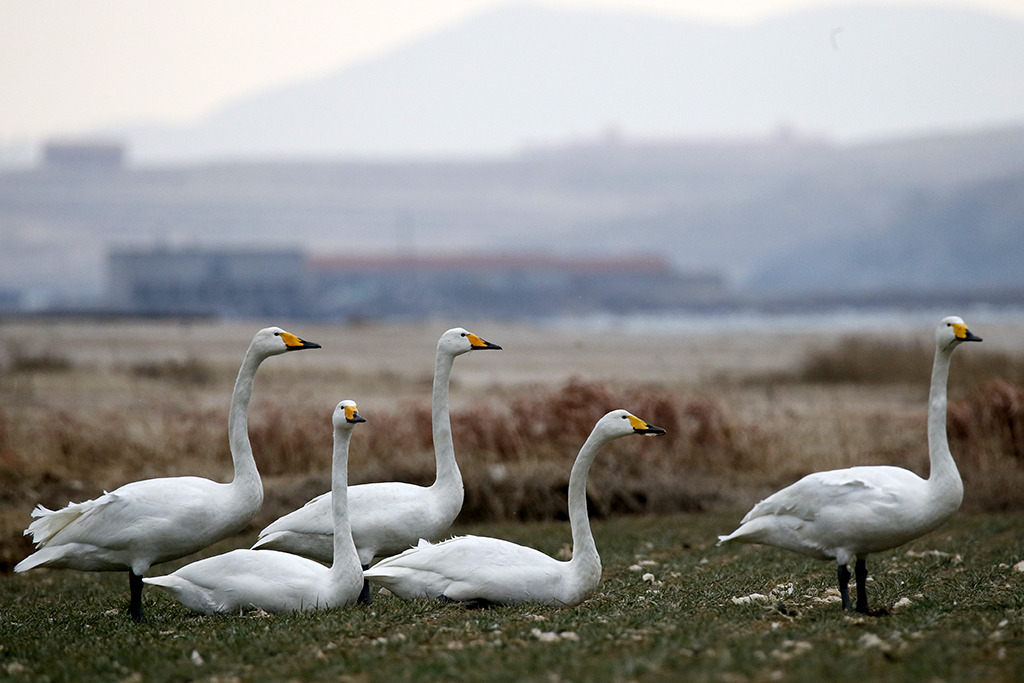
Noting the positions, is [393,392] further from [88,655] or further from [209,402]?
[88,655]

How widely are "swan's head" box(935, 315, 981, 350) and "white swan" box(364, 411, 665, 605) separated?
2146mm

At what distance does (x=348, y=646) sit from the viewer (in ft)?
25.5

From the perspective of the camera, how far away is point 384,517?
399 inches

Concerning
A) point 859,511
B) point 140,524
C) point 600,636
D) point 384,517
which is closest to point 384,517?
point 384,517

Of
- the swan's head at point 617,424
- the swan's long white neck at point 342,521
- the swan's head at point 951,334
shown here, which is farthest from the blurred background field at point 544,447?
the swan's head at point 951,334

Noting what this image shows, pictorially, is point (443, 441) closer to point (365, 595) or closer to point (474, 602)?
point (365, 595)

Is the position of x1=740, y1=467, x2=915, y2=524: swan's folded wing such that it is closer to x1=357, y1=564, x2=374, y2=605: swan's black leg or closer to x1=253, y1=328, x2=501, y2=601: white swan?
x1=253, y1=328, x2=501, y2=601: white swan

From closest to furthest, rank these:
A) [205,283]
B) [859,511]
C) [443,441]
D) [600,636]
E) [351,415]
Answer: [600,636] < [859,511] < [351,415] < [443,441] < [205,283]

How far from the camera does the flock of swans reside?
9.00 m

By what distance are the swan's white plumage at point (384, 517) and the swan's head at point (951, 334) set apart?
10.3 ft

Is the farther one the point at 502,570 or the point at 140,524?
the point at 140,524

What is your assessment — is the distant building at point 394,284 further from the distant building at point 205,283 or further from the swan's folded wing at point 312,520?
the swan's folded wing at point 312,520

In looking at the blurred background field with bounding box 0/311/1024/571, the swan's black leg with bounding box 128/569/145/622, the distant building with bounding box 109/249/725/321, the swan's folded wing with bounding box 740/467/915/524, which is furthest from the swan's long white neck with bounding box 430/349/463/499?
the distant building with bounding box 109/249/725/321

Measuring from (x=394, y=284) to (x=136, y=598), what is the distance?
130252 mm
